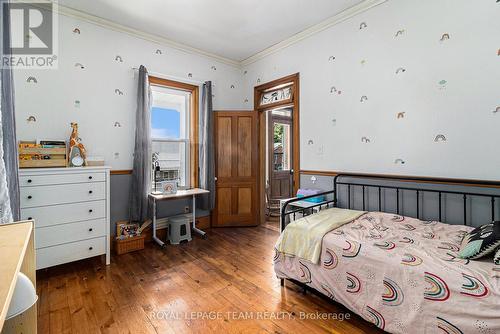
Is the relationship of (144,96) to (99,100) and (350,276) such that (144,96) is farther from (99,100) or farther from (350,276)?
(350,276)

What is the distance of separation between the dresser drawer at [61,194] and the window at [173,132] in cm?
83

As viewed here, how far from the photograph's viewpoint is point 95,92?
278 centimetres

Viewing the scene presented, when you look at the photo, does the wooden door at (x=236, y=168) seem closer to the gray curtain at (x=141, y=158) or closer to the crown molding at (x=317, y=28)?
the crown molding at (x=317, y=28)

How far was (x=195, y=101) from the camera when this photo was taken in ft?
11.9

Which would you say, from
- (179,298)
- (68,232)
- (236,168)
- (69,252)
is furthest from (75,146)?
(236,168)

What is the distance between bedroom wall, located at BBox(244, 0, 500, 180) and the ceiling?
13.0 inches

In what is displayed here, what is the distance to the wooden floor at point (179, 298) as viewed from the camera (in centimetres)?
160

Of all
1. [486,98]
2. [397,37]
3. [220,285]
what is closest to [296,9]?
[397,37]

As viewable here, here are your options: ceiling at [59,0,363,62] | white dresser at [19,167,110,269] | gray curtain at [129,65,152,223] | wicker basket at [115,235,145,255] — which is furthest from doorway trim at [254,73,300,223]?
white dresser at [19,167,110,269]

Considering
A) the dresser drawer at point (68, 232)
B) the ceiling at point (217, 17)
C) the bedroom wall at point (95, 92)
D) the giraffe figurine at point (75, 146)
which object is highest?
the ceiling at point (217, 17)

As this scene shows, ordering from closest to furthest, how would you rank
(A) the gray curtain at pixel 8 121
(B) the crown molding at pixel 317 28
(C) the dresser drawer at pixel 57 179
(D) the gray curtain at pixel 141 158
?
→ (A) the gray curtain at pixel 8 121, (C) the dresser drawer at pixel 57 179, (B) the crown molding at pixel 317 28, (D) the gray curtain at pixel 141 158

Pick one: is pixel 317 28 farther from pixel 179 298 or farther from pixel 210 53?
pixel 179 298

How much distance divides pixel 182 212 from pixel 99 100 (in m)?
1.81

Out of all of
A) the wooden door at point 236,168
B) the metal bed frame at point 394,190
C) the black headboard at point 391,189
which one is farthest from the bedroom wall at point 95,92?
the black headboard at point 391,189
